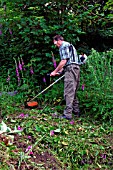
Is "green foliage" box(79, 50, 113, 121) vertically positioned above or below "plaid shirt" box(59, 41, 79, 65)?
below

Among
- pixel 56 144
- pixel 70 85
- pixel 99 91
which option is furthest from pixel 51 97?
pixel 56 144

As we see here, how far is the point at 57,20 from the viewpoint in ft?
16.4

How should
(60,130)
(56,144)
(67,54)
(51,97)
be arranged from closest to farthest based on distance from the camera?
1. (56,144)
2. (60,130)
3. (67,54)
4. (51,97)

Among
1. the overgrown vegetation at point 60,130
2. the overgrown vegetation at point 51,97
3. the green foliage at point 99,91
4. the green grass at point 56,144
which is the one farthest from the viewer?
the green foliage at point 99,91

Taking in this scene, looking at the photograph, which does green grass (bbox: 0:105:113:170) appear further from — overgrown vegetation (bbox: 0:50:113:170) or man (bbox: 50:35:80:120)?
man (bbox: 50:35:80:120)

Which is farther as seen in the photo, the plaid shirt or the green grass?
the plaid shirt

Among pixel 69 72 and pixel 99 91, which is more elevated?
pixel 69 72

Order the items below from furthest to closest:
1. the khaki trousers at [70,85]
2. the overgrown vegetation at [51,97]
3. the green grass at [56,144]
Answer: the khaki trousers at [70,85] < the overgrown vegetation at [51,97] < the green grass at [56,144]

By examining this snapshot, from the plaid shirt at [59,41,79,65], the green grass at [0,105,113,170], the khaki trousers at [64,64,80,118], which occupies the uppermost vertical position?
the plaid shirt at [59,41,79,65]

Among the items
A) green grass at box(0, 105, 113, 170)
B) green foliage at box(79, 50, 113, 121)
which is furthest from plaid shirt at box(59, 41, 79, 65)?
green grass at box(0, 105, 113, 170)

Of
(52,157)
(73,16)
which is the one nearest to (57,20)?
(73,16)

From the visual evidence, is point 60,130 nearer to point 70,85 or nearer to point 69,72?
point 70,85

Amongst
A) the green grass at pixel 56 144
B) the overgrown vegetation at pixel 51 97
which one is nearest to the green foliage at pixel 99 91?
the overgrown vegetation at pixel 51 97

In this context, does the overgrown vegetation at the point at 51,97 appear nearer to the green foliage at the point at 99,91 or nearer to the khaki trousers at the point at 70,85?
the green foliage at the point at 99,91
